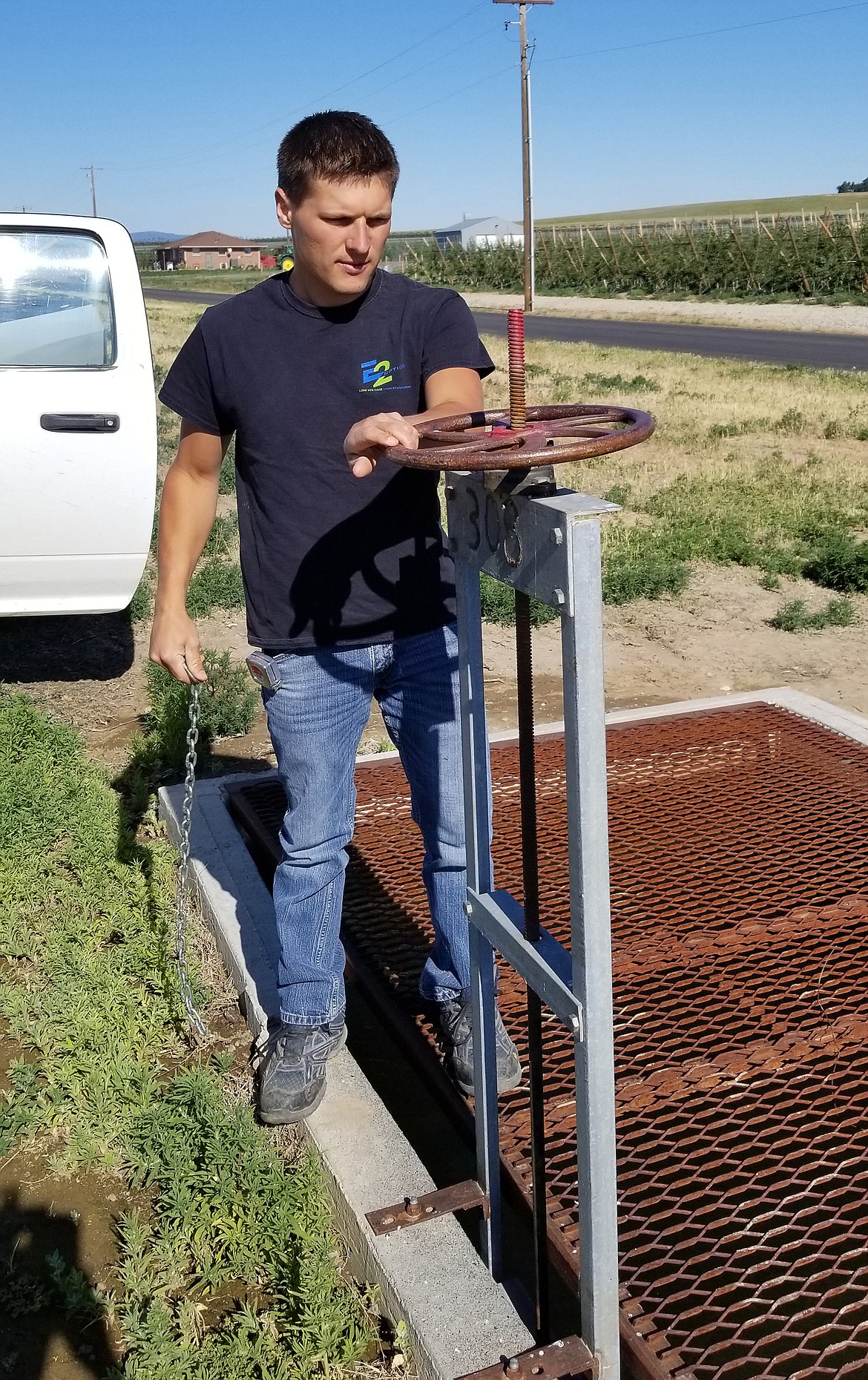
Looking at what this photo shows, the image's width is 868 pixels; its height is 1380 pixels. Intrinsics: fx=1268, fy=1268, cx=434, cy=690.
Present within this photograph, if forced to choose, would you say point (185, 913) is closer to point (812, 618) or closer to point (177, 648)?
point (177, 648)

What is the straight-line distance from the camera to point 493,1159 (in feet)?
7.25

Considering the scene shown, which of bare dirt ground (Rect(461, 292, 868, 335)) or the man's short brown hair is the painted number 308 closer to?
the man's short brown hair

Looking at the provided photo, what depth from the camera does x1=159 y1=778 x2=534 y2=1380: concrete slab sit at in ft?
6.71

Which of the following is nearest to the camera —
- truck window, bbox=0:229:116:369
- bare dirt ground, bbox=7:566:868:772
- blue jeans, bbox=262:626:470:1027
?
blue jeans, bbox=262:626:470:1027

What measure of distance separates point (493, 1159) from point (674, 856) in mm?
1547

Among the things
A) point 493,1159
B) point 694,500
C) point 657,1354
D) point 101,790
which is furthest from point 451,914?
point 694,500

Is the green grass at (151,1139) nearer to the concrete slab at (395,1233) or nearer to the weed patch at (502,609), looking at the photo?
the concrete slab at (395,1233)

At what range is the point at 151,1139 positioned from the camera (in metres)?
2.61

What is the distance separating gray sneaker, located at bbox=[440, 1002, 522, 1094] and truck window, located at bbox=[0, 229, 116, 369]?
3.23 metres

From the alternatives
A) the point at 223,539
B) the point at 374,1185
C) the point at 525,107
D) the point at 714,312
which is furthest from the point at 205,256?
the point at 374,1185

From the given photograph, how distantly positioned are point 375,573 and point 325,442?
0.27 metres

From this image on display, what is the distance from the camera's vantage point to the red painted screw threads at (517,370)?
1.50m

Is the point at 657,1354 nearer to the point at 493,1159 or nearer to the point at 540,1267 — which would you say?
the point at 540,1267

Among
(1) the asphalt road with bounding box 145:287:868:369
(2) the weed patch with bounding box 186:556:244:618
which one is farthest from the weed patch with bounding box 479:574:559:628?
(1) the asphalt road with bounding box 145:287:868:369
